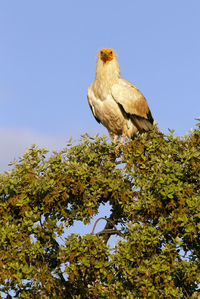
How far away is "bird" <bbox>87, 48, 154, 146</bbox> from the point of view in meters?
15.4

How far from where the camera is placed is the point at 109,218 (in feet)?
40.4

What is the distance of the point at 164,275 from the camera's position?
374 inches

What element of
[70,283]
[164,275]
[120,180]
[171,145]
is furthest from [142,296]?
[171,145]

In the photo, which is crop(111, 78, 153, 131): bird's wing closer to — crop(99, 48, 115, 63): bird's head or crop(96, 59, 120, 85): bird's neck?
crop(96, 59, 120, 85): bird's neck

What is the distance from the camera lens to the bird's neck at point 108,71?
15742 mm

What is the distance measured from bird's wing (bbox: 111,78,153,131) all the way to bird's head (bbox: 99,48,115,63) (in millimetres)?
842

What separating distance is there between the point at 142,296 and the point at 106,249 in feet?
4.08

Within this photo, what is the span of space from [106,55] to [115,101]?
1748 mm

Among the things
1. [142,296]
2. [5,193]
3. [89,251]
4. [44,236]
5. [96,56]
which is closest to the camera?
[142,296]

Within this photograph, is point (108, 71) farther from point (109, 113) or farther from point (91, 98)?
point (109, 113)

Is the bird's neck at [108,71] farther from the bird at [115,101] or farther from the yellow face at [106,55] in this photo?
the yellow face at [106,55]

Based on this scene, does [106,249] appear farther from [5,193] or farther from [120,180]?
[5,193]

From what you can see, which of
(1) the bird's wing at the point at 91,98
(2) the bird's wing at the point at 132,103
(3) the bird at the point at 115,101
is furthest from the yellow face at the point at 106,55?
(1) the bird's wing at the point at 91,98

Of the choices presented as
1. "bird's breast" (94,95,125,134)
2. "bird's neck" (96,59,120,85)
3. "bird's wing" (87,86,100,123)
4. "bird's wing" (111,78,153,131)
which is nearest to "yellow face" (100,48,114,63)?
"bird's neck" (96,59,120,85)
